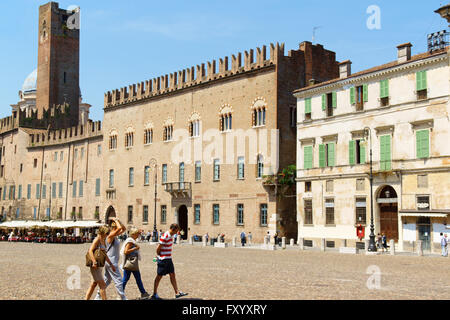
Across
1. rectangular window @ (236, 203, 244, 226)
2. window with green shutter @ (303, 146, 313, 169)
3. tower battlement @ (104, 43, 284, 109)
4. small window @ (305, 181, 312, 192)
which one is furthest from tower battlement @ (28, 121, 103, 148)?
small window @ (305, 181, 312, 192)

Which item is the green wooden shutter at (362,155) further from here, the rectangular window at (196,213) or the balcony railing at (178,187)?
the balcony railing at (178,187)

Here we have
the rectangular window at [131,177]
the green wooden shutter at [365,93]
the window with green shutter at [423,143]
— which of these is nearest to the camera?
the window with green shutter at [423,143]

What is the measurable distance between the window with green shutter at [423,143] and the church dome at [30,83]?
65673mm

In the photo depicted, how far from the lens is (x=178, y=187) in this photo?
155 feet

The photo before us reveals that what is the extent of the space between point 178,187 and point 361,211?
59.2ft

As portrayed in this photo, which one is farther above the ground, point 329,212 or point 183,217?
point 329,212

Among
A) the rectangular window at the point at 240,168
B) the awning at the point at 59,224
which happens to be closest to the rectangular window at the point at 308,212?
the rectangular window at the point at 240,168

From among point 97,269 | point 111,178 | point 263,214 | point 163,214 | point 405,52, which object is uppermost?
point 405,52

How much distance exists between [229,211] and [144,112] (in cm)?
1455

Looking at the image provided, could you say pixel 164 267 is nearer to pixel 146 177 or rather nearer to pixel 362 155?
pixel 362 155

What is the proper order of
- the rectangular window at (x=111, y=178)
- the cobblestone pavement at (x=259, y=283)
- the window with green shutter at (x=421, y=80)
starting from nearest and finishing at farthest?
the cobblestone pavement at (x=259, y=283), the window with green shutter at (x=421, y=80), the rectangular window at (x=111, y=178)

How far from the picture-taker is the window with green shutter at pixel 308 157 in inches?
1446

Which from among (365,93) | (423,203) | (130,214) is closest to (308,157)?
(365,93)

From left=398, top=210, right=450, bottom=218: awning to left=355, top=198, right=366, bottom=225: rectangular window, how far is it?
8.05 feet
